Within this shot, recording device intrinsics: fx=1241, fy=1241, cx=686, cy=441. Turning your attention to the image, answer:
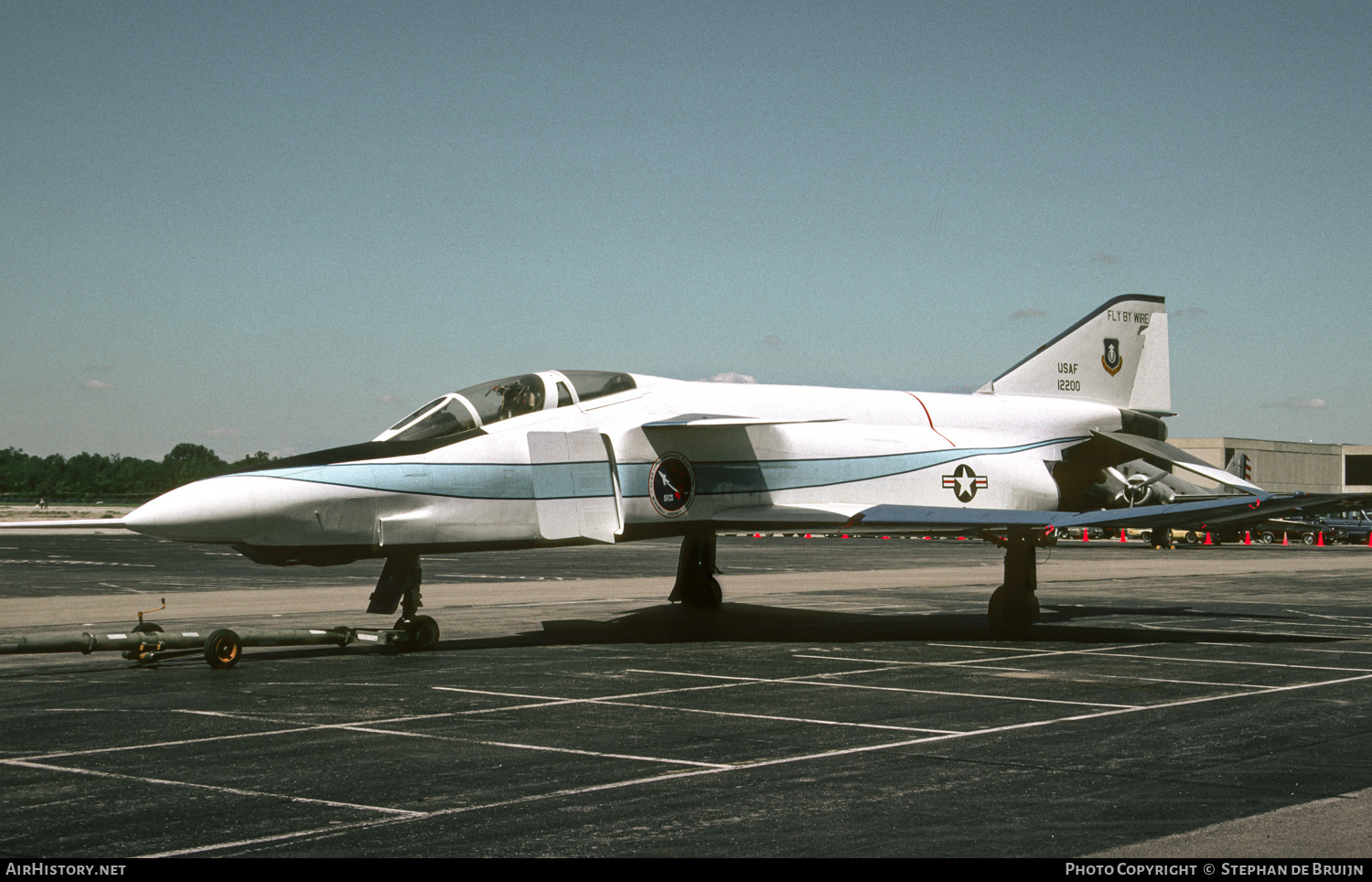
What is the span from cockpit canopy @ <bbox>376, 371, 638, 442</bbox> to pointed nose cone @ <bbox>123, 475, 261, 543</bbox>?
6.71 feet

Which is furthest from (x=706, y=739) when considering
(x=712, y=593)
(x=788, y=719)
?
(x=712, y=593)

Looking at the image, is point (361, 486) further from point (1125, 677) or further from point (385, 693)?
point (1125, 677)

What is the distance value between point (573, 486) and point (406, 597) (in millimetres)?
2349

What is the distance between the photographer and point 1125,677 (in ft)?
40.7

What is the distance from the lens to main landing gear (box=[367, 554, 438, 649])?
1409 cm

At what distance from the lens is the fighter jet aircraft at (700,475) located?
1338cm

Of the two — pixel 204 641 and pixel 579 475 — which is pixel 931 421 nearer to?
pixel 579 475

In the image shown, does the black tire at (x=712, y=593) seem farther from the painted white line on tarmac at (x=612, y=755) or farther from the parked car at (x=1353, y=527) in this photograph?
the parked car at (x=1353, y=527)

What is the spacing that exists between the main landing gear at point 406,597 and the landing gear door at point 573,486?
1588mm

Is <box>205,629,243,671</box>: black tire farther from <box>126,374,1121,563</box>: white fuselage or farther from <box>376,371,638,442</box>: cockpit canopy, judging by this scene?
<box>376,371,638,442</box>: cockpit canopy

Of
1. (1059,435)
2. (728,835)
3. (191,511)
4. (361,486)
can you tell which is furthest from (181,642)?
(1059,435)

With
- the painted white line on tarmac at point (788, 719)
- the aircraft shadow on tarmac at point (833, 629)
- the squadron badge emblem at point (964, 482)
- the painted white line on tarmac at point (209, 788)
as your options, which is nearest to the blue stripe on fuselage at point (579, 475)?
the squadron badge emblem at point (964, 482)

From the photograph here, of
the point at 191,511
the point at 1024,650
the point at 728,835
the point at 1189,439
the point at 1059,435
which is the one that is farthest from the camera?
the point at 1189,439

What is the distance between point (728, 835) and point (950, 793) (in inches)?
63.8
